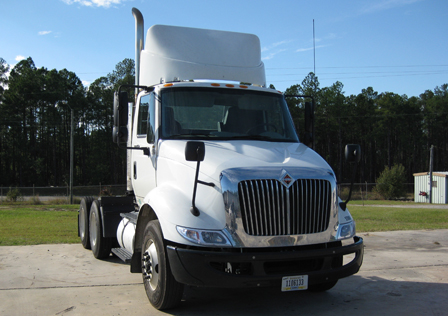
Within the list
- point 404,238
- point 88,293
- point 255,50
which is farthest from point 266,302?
point 404,238

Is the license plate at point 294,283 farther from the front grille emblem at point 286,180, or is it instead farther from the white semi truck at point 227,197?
the front grille emblem at point 286,180

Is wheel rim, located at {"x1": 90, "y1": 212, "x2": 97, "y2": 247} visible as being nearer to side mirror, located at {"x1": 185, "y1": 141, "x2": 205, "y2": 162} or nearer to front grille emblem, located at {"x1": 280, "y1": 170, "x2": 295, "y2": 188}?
side mirror, located at {"x1": 185, "y1": 141, "x2": 205, "y2": 162}

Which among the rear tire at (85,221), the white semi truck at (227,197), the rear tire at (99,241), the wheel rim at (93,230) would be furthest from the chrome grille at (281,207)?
the rear tire at (85,221)

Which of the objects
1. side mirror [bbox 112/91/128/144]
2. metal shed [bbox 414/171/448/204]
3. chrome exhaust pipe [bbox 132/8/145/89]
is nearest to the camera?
side mirror [bbox 112/91/128/144]

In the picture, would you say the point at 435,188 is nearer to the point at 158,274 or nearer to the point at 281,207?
the point at 281,207

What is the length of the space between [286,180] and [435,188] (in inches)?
1847

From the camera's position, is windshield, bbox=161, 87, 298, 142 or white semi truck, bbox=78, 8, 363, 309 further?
windshield, bbox=161, 87, 298, 142

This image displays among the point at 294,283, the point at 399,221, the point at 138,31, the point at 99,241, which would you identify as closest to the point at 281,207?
the point at 294,283

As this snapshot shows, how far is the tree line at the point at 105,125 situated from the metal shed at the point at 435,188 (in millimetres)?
17781

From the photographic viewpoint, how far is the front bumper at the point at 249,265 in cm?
445

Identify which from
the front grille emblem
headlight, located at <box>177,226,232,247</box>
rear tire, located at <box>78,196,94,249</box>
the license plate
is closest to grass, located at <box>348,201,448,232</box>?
rear tire, located at <box>78,196,94,249</box>

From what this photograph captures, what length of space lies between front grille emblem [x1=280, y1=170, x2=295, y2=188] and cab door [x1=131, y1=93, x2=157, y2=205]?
6.57ft

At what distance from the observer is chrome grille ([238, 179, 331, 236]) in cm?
459

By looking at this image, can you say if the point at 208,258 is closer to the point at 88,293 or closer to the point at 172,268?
the point at 172,268
